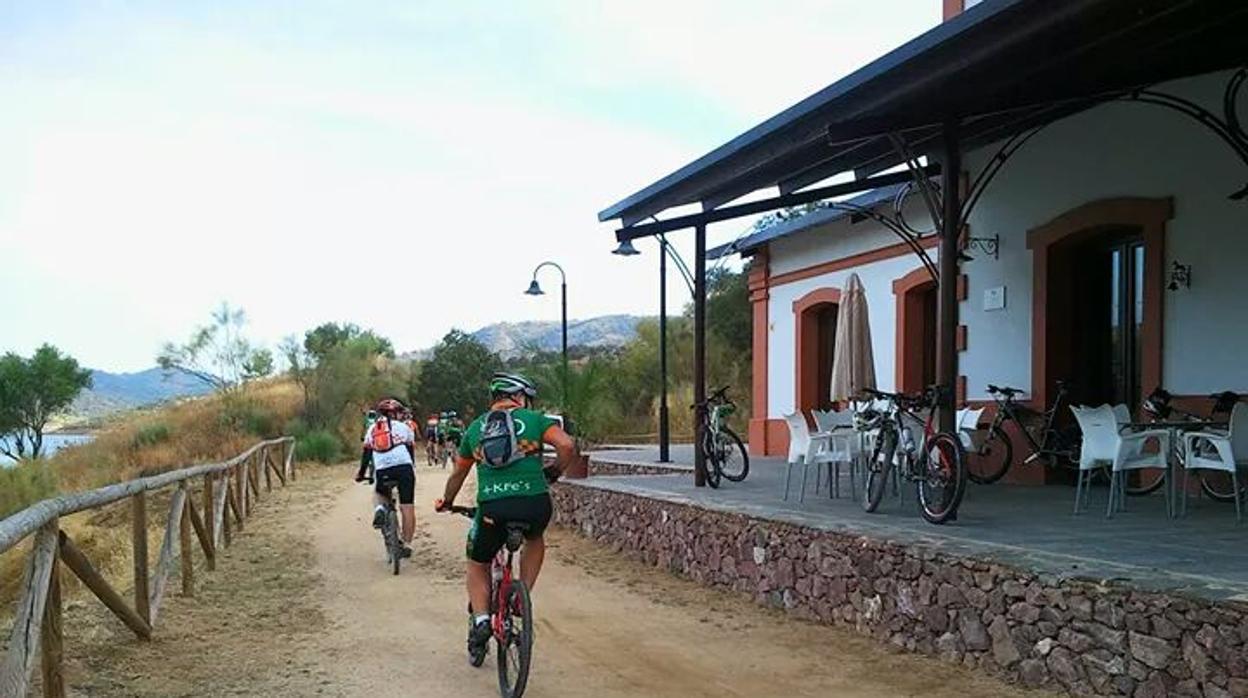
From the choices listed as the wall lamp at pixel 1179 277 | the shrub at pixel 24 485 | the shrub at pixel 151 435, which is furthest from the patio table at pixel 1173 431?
the shrub at pixel 151 435

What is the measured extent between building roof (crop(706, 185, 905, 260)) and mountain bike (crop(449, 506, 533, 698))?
26.0ft

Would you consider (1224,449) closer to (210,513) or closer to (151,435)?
(210,513)

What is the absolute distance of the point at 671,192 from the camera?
1064cm

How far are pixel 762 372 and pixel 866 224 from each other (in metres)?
3.86

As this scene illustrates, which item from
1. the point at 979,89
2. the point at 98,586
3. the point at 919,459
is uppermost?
the point at 979,89

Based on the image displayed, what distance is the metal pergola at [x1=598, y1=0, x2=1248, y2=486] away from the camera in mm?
6434

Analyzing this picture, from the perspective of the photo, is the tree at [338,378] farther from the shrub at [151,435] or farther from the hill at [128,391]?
the hill at [128,391]

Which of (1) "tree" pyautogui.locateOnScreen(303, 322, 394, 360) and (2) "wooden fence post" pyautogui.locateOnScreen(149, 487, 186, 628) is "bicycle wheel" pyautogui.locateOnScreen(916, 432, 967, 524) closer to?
(2) "wooden fence post" pyautogui.locateOnScreen(149, 487, 186, 628)

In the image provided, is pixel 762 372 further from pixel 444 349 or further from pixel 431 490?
pixel 444 349

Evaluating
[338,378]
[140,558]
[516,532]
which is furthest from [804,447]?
[338,378]

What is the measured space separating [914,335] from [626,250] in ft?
12.2

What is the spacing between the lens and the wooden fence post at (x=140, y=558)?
6449 mm

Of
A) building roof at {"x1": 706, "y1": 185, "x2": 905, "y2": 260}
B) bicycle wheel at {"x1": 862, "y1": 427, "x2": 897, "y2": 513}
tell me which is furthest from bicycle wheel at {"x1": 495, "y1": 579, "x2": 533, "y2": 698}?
building roof at {"x1": 706, "y1": 185, "x2": 905, "y2": 260}

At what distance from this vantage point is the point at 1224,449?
7039 mm
